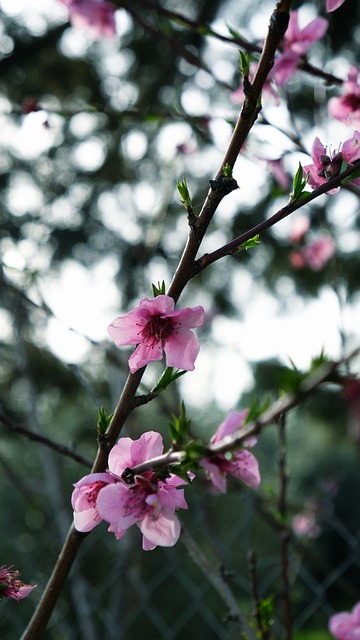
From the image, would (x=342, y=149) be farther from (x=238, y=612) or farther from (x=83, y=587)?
(x=83, y=587)

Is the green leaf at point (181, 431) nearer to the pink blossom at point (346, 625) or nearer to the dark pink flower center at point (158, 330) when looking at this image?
the dark pink flower center at point (158, 330)

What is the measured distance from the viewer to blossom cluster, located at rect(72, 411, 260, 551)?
53 centimetres

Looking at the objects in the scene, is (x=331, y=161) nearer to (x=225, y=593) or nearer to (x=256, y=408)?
(x=256, y=408)


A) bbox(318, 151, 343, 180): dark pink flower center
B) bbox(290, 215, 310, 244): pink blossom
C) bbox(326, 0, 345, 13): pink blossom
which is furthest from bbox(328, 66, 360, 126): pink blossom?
bbox(290, 215, 310, 244): pink blossom

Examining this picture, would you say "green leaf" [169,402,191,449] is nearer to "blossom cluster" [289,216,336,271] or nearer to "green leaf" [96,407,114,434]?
"green leaf" [96,407,114,434]

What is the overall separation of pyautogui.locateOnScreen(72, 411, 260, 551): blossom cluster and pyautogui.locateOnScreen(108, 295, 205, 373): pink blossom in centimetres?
9

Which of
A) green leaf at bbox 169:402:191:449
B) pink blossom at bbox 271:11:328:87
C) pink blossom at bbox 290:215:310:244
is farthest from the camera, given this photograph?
pink blossom at bbox 290:215:310:244

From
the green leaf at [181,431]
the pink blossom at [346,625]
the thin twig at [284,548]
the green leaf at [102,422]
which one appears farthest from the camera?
the thin twig at [284,548]

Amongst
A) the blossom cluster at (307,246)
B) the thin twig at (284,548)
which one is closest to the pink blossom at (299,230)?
the blossom cluster at (307,246)

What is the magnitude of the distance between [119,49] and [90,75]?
7.7 inches

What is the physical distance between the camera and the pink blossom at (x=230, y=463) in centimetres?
51

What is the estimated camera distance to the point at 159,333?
679mm

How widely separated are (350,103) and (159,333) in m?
0.58

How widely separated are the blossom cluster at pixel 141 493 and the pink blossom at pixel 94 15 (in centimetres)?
125
